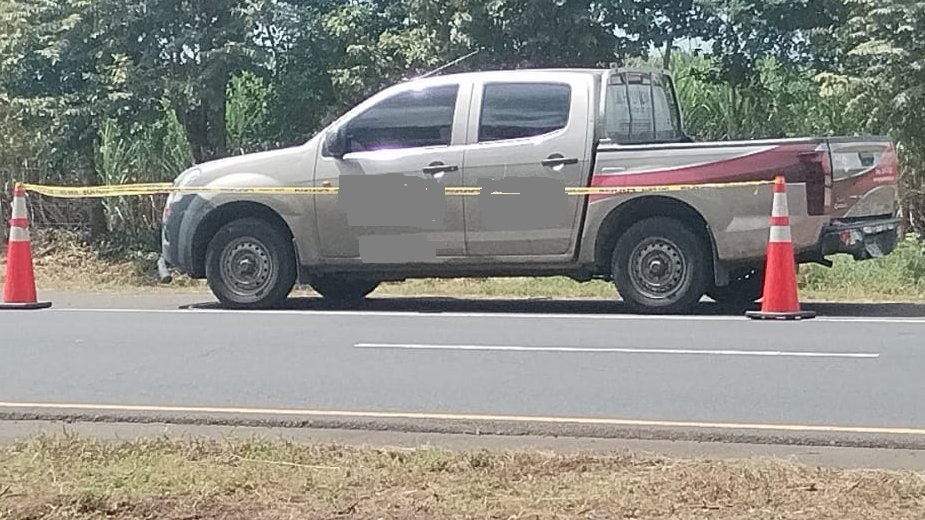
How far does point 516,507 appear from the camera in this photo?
542cm

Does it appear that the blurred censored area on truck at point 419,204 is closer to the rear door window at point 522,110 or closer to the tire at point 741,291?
the rear door window at point 522,110

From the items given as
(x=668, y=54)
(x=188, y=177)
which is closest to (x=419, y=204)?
(x=188, y=177)

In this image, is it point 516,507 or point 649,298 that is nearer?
point 516,507

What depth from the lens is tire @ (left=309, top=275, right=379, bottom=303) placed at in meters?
13.5

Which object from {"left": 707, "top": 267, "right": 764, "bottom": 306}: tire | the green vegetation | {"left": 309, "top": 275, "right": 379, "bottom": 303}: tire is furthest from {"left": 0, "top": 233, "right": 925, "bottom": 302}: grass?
the green vegetation

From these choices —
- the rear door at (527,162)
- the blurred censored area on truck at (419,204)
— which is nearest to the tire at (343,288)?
the blurred censored area on truck at (419,204)

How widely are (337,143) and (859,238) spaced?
4187 mm

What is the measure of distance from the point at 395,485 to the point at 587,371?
11.0 ft

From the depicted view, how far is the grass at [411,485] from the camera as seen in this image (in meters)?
5.36

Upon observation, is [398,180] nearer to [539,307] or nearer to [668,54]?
[539,307]

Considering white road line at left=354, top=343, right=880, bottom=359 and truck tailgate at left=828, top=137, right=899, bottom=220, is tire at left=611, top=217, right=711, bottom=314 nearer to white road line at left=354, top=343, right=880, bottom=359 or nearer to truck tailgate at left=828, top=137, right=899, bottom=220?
truck tailgate at left=828, top=137, right=899, bottom=220

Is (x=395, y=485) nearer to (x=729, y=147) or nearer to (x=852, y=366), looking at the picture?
(x=852, y=366)

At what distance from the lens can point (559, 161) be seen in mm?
11781

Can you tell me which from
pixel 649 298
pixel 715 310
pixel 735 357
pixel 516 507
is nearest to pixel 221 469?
pixel 516 507
